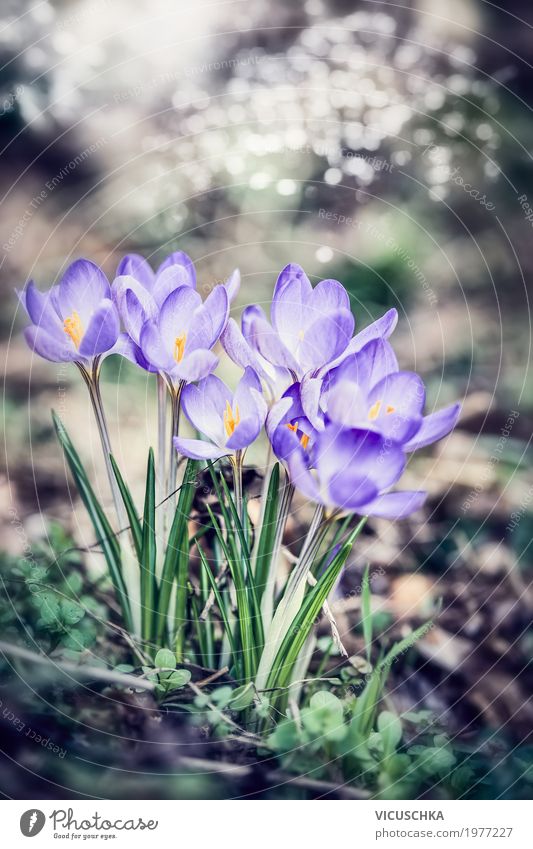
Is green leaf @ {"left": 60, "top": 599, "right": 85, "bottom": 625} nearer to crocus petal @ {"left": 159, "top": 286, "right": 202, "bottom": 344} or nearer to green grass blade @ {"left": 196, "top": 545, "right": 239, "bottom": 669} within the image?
green grass blade @ {"left": 196, "top": 545, "right": 239, "bottom": 669}

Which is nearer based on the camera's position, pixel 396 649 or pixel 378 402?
pixel 378 402

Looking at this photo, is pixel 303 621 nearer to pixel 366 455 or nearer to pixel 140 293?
pixel 366 455

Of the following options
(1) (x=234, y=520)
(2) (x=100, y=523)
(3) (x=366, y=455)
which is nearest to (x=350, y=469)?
(3) (x=366, y=455)

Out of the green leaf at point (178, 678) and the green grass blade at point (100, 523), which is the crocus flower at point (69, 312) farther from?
the green leaf at point (178, 678)

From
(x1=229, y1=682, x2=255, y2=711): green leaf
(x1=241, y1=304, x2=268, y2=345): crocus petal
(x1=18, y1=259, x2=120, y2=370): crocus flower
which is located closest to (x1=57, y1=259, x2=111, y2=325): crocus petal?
(x1=18, y1=259, x2=120, y2=370): crocus flower

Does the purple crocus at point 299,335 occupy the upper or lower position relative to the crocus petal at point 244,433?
upper

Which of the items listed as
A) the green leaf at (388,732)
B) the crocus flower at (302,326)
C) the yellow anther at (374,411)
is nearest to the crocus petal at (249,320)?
the crocus flower at (302,326)

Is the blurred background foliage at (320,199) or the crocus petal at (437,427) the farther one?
the blurred background foliage at (320,199)

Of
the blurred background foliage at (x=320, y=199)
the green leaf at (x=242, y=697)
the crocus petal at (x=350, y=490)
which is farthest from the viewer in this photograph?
the blurred background foliage at (x=320, y=199)
